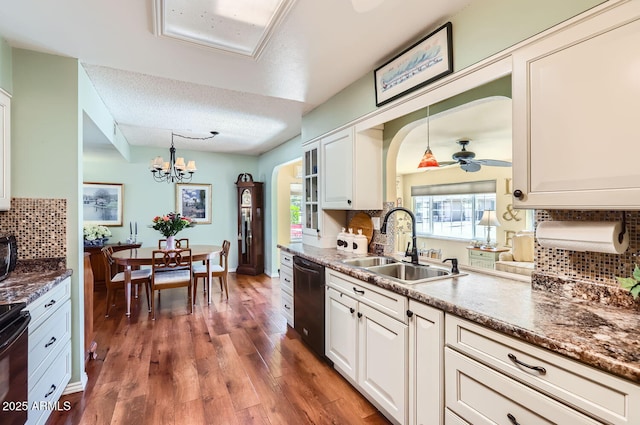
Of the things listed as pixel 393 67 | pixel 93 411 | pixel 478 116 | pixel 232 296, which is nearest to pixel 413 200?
pixel 478 116

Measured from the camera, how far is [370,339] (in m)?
1.92

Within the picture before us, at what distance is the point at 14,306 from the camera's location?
1396 millimetres

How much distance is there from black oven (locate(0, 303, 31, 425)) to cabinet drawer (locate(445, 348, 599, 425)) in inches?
75.8

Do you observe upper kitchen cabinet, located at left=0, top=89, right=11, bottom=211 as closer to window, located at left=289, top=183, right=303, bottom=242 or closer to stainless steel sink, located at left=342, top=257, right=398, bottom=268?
stainless steel sink, located at left=342, top=257, right=398, bottom=268

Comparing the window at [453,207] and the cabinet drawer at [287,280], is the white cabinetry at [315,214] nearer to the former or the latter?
the cabinet drawer at [287,280]

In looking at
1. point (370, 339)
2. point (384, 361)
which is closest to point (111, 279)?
point (370, 339)

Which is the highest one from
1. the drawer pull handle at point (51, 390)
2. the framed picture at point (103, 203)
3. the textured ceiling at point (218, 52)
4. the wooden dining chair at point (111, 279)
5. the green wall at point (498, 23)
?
the textured ceiling at point (218, 52)

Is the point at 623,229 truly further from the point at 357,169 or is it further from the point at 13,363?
the point at 13,363

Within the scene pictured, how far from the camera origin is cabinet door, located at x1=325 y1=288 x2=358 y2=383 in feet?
6.88

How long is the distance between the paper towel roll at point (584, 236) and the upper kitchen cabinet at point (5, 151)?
316cm

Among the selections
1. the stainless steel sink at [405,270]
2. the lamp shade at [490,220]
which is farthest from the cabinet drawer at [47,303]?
the lamp shade at [490,220]

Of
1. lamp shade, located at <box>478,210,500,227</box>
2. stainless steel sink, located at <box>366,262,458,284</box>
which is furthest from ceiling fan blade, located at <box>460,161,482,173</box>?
stainless steel sink, located at <box>366,262,458,284</box>

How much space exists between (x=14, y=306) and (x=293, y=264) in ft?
6.65

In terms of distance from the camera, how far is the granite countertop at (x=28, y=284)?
1530mm
